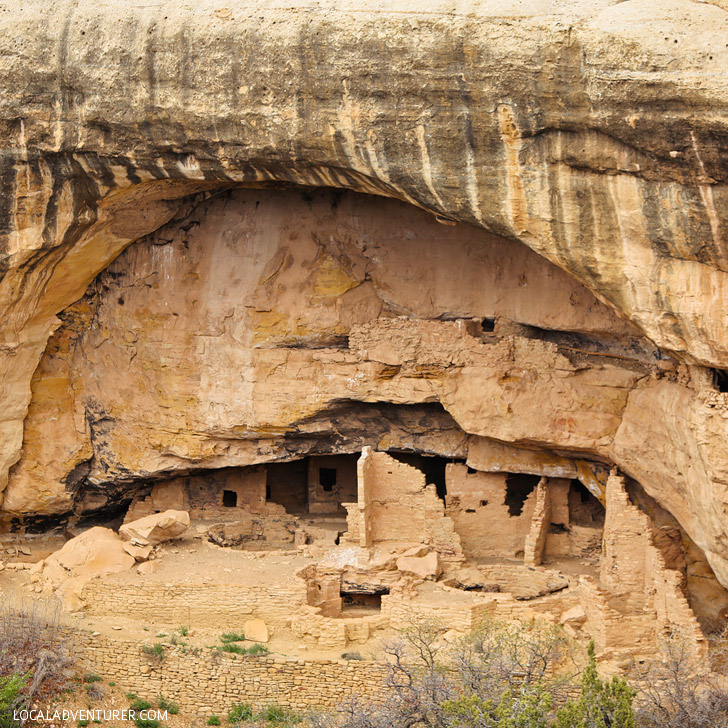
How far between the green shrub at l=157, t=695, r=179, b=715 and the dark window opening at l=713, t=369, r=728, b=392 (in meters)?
7.19

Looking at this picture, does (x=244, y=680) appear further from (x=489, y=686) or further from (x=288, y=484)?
(x=288, y=484)

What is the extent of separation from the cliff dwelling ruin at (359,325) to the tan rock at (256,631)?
31mm

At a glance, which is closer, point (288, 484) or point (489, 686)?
point (489, 686)

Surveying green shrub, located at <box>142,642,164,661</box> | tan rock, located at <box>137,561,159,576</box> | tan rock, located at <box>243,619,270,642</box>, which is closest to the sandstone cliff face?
tan rock, located at <box>137,561,159,576</box>

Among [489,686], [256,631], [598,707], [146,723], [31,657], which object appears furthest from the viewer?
[256,631]

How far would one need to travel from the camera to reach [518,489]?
19766 mm

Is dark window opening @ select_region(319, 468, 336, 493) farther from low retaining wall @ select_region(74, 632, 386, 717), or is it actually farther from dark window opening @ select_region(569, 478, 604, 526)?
low retaining wall @ select_region(74, 632, 386, 717)

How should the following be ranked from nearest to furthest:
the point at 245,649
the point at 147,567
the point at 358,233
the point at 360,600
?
the point at 245,649 → the point at 147,567 → the point at 360,600 → the point at 358,233

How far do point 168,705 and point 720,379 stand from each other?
7370mm

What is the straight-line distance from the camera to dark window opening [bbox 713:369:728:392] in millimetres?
14719

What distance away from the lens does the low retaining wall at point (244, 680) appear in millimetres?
15352

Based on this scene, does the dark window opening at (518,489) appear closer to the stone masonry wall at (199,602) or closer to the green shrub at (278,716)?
the stone masonry wall at (199,602)

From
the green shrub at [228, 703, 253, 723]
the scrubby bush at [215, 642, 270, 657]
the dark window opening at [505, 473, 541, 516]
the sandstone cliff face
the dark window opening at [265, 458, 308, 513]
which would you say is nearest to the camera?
the sandstone cliff face

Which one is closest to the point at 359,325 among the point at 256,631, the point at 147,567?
the point at 147,567
